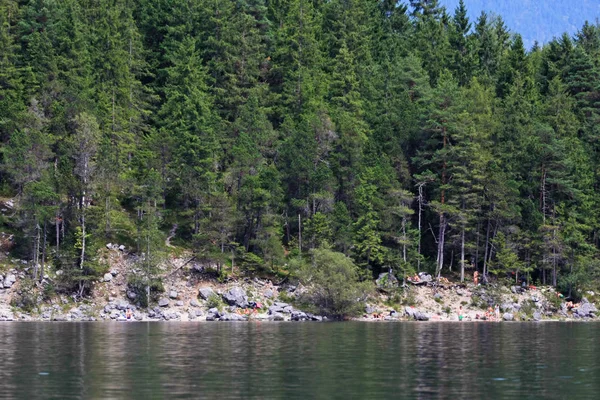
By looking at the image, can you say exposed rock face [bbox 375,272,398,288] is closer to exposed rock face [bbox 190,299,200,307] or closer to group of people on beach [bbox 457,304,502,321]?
group of people on beach [bbox 457,304,502,321]

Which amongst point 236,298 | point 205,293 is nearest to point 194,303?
point 205,293

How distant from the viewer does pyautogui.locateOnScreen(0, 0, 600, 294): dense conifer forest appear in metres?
79.7

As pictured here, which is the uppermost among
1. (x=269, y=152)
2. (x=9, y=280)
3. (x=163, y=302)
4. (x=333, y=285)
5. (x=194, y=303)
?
(x=269, y=152)

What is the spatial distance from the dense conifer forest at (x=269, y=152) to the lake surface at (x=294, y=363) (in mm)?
20843

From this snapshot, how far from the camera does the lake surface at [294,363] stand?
28.6m

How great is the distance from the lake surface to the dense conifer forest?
68.4 ft

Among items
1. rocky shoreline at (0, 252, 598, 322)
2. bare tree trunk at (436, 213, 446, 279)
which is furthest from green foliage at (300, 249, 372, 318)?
bare tree trunk at (436, 213, 446, 279)

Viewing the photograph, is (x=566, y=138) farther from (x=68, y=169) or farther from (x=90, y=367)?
(x=90, y=367)

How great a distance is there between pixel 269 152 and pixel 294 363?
5559cm

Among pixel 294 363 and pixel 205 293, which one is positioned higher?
pixel 205 293

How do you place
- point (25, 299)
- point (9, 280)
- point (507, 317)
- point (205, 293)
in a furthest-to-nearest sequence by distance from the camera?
point (507, 317), point (205, 293), point (9, 280), point (25, 299)

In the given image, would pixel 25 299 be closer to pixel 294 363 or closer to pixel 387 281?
pixel 387 281

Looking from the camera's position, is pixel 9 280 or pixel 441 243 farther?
pixel 441 243

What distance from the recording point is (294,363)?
122 ft
